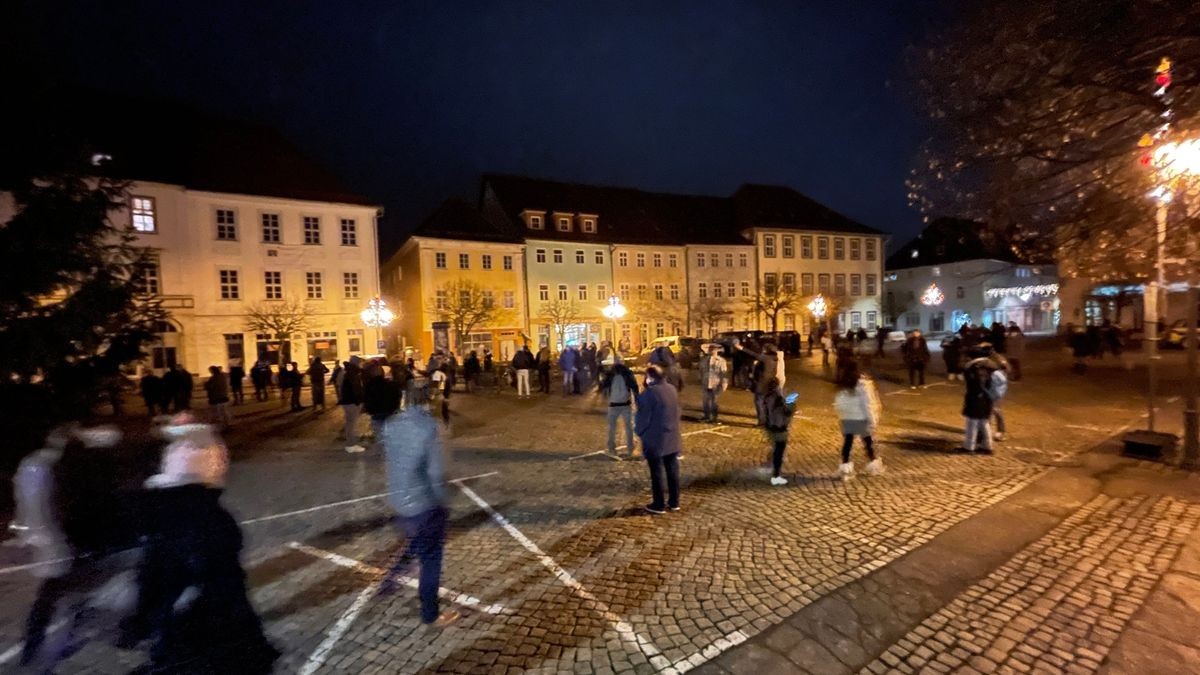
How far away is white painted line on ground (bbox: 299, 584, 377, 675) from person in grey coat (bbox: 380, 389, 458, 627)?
60 centimetres

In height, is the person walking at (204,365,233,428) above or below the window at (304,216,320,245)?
below

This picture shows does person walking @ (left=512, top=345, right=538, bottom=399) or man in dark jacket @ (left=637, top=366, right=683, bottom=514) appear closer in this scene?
man in dark jacket @ (left=637, top=366, right=683, bottom=514)

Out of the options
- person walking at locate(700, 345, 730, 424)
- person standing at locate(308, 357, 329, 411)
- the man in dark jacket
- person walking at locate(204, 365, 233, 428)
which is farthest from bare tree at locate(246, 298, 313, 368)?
the man in dark jacket

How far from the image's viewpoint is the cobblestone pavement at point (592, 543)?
4008mm

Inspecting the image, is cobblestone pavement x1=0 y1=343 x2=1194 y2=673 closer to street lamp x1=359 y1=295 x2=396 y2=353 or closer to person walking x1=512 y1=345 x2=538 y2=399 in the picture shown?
person walking x1=512 y1=345 x2=538 y2=399

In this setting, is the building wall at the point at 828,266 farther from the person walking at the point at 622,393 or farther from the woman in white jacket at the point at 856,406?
the woman in white jacket at the point at 856,406

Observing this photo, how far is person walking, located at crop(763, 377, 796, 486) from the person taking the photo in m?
7.25

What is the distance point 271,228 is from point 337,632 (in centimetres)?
3286

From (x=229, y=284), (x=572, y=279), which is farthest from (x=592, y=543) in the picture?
(x=572, y=279)

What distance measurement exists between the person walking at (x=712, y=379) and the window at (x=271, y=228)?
28674mm

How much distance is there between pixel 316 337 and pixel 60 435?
98.4 ft

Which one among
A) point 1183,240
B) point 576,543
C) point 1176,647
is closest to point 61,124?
point 576,543

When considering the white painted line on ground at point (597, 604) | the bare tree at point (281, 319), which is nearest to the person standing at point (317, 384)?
the white painted line on ground at point (597, 604)

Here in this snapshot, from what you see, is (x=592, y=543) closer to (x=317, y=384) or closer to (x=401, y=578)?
(x=401, y=578)
